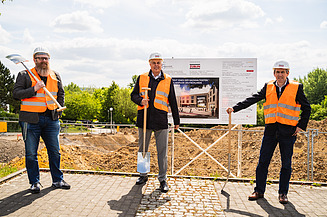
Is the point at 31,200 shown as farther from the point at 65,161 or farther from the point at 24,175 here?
the point at 65,161

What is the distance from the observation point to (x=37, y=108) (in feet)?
16.4

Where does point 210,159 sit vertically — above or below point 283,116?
below

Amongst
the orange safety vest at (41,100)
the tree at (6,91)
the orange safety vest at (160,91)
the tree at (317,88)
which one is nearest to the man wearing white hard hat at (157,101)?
the orange safety vest at (160,91)

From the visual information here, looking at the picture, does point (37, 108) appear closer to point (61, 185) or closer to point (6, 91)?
point (61, 185)

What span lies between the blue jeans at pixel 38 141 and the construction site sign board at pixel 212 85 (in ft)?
8.88

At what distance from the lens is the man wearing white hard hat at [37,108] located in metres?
4.93

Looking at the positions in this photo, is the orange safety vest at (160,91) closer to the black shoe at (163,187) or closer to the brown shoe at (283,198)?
the black shoe at (163,187)

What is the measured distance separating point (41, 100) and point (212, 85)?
12.9 feet

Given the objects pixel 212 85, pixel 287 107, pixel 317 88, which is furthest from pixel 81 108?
pixel 287 107

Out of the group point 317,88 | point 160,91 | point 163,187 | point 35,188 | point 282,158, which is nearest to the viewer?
point 282,158

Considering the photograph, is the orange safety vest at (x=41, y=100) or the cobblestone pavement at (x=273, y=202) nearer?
the cobblestone pavement at (x=273, y=202)

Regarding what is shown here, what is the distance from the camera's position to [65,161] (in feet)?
37.2

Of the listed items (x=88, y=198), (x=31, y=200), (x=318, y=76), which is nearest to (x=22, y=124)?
(x=31, y=200)

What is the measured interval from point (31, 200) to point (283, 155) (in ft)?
13.3
